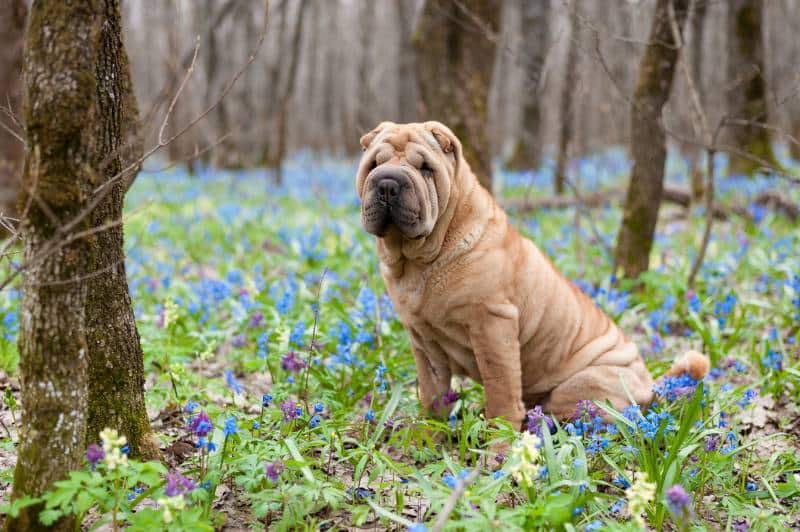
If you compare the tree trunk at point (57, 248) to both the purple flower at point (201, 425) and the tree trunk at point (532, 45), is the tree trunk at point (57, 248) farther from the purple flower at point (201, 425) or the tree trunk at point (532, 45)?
the tree trunk at point (532, 45)

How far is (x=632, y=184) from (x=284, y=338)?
10.8 ft

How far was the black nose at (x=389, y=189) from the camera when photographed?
283 centimetres

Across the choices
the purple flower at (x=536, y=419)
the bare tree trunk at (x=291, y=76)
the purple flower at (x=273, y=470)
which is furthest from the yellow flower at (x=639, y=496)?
the bare tree trunk at (x=291, y=76)

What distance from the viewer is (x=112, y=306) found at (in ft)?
8.32

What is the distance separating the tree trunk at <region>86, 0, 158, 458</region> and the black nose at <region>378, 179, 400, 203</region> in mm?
993

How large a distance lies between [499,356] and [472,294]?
0.33 metres

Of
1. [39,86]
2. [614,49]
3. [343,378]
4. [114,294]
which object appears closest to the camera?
[39,86]

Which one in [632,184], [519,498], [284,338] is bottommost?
[519,498]

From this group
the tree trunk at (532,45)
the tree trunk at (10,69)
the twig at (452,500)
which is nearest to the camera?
the twig at (452,500)

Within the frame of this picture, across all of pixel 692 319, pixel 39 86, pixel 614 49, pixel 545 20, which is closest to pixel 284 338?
pixel 39 86

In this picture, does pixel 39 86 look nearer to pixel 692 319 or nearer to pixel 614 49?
pixel 692 319

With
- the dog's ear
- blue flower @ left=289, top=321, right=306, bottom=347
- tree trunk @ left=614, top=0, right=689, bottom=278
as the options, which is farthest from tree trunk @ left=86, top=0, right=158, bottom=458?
tree trunk @ left=614, top=0, right=689, bottom=278

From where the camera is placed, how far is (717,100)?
1368 cm

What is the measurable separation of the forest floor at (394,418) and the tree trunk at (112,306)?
0.59 feet
